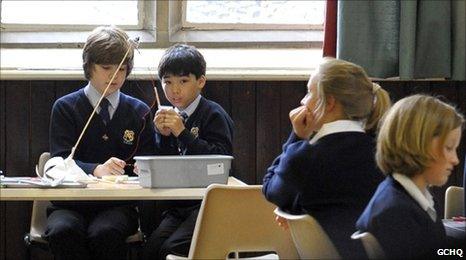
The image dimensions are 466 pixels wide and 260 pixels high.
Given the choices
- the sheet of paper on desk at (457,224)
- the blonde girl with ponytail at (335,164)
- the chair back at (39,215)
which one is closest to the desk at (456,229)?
the sheet of paper on desk at (457,224)

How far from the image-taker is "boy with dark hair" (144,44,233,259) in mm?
3314

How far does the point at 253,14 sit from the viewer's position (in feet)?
13.6

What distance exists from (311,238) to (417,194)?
0.29 m

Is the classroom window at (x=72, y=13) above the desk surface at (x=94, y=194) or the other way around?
above

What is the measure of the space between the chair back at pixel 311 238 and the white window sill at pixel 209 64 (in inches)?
69.9

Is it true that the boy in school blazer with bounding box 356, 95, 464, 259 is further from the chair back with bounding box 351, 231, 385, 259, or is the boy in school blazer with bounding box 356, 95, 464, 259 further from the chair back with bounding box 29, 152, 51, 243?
the chair back with bounding box 29, 152, 51, 243

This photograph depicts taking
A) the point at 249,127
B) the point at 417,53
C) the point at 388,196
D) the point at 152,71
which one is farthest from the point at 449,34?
the point at 388,196

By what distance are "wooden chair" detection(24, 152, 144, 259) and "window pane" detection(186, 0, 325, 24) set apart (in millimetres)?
1003

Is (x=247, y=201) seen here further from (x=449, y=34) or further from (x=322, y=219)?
(x=449, y=34)

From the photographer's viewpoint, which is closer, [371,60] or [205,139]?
[205,139]

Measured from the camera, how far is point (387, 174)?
2168mm

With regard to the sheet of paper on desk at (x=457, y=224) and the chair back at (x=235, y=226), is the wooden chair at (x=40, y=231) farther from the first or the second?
the sheet of paper on desk at (x=457, y=224)

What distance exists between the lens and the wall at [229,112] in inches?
154

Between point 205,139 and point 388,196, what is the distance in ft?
5.02
